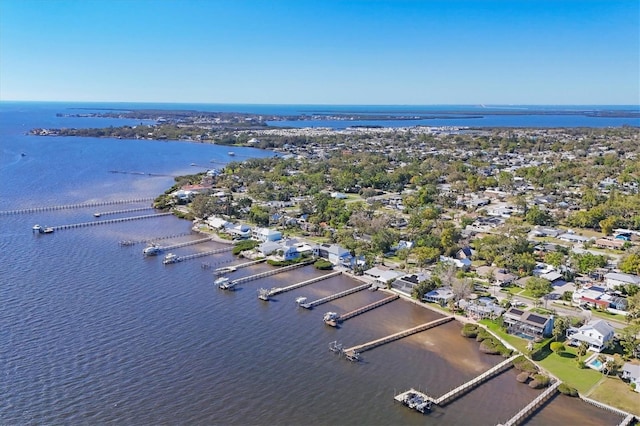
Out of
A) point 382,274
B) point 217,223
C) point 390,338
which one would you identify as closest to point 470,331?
point 390,338

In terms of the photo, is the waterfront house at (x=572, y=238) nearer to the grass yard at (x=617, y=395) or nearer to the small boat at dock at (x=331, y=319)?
the grass yard at (x=617, y=395)

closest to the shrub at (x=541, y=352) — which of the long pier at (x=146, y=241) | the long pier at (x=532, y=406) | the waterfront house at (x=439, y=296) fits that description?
the long pier at (x=532, y=406)

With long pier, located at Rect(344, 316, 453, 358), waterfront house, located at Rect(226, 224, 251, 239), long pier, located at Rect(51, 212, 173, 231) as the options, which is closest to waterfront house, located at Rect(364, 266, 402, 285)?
long pier, located at Rect(344, 316, 453, 358)

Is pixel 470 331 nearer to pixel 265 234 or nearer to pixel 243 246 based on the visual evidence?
pixel 243 246

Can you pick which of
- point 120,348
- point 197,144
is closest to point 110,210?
point 120,348

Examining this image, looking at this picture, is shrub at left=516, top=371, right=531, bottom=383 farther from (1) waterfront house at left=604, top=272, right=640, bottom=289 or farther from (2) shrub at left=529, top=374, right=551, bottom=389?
(1) waterfront house at left=604, top=272, right=640, bottom=289

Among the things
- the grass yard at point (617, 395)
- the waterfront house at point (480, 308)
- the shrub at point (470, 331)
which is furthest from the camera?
the waterfront house at point (480, 308)
